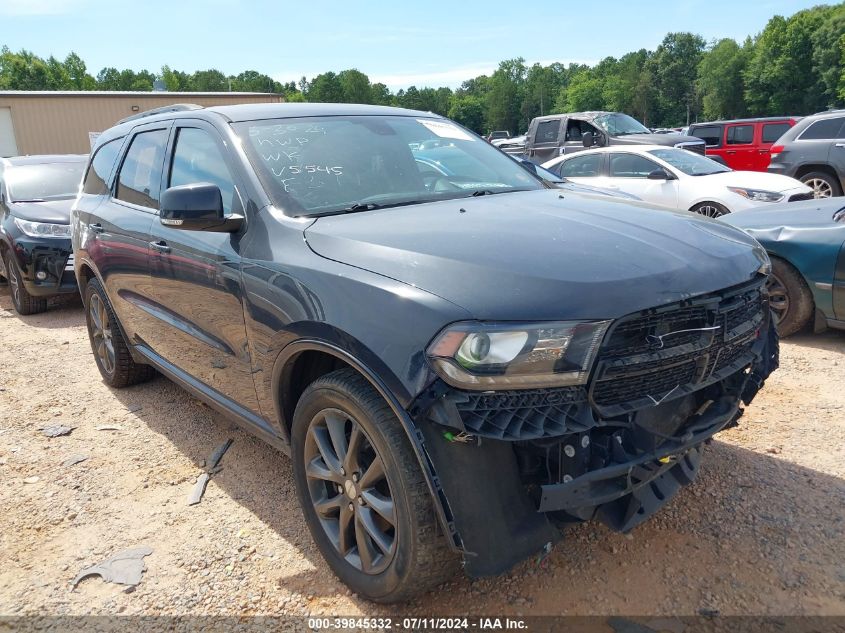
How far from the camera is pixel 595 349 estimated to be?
6.35 feet

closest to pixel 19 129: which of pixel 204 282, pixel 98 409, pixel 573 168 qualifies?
pixel 573 168

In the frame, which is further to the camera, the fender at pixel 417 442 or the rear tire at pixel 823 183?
the rear tire at pixel 823 183

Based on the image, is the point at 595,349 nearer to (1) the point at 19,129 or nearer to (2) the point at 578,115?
(2) the point at 578,115

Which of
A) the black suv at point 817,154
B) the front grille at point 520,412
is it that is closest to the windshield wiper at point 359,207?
the front grille at point 520,412

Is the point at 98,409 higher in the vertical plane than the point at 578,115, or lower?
lower

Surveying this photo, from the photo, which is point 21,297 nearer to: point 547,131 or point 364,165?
point 364,165

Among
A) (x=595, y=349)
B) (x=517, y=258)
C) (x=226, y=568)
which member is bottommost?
(x=226, y=568)

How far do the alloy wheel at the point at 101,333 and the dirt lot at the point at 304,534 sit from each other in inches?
23.5

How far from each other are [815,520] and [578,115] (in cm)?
1339

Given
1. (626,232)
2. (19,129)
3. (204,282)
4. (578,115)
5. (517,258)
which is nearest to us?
(517,258)

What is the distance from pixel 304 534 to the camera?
292cm

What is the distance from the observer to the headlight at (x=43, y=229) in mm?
7328

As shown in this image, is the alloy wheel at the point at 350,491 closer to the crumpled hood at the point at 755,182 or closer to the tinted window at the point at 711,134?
the crumpled hood at the point at 755,182

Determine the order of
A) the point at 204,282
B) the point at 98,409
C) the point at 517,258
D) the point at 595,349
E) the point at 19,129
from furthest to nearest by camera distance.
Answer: the point at 19,129
the point at 98,409
the point at 204,282
the point at 517,258
the point at 595,349
